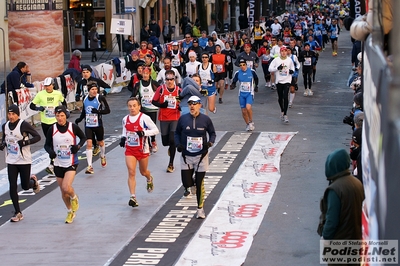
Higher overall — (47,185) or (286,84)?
(286,84)

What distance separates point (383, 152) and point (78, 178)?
10388 mm

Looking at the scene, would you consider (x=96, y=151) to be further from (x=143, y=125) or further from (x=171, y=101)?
(x=143, y=125)

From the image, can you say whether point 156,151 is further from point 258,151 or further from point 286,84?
point 286,84

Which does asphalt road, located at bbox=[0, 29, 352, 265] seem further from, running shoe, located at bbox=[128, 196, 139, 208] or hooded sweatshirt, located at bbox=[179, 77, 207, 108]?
hooded sweatshirt, located at bbox=[179, 77, 207, 108]

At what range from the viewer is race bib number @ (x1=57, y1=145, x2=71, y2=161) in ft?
37.8

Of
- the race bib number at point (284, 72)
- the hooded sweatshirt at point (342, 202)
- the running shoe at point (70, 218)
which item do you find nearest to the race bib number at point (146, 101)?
the running shoe at point (70, 218)

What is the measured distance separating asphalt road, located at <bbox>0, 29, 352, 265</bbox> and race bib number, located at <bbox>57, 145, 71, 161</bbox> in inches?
37.1

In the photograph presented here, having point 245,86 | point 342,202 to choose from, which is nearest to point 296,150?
point 245,86

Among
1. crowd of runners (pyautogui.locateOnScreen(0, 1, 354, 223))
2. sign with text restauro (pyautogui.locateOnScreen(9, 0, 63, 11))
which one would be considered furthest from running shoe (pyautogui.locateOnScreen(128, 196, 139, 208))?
sign with text restauro (pyautogui.locateOnScreen(9, 0, 63, 11))

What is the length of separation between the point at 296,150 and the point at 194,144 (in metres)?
5.04

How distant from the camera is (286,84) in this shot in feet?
64.2

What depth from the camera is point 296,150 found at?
16516 millimetres

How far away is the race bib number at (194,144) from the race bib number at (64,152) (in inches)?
64.3

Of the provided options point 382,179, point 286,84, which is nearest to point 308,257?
point 382,179
